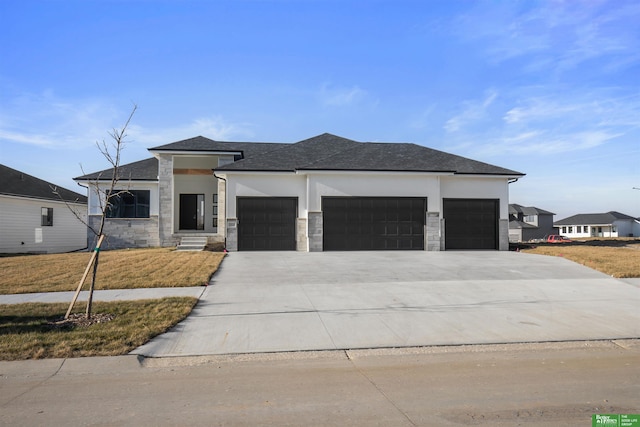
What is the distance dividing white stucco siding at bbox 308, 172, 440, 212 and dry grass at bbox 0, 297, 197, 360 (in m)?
11.5

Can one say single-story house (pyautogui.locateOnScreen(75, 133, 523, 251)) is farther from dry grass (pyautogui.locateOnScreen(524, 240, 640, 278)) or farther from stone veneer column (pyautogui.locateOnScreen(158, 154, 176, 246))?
dry grass (pyautogui.locateOnScreen(524, 240, 640, 278))

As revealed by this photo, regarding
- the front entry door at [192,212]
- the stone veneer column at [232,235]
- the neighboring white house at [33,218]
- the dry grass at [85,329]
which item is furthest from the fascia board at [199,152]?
the dry grass at [85,329]

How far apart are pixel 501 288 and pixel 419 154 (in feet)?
42.9

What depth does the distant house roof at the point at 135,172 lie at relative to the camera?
23.6 m

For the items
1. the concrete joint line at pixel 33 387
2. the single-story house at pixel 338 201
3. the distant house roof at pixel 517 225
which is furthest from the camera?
the distant house roof at pixel 517 225

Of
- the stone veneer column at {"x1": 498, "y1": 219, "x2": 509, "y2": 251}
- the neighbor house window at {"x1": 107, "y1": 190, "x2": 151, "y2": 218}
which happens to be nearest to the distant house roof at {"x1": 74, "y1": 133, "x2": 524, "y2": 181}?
the neighbor house window at {"x1": 107, "y1": 190, "x2": 151, "y2": 218}

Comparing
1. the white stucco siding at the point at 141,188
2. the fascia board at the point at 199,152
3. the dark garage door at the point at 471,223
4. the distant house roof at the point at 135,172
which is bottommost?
the dark garage door at the point at 471,223

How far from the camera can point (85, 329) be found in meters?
7.34

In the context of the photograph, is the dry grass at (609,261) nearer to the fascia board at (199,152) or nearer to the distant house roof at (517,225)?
the fascia board at (199,152)

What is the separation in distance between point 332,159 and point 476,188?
24.6 ft

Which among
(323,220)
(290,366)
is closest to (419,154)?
(323,220)

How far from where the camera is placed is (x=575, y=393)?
477cm

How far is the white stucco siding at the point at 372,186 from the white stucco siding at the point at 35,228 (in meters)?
16.3

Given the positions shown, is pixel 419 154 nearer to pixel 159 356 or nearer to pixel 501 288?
pixel 501 288
